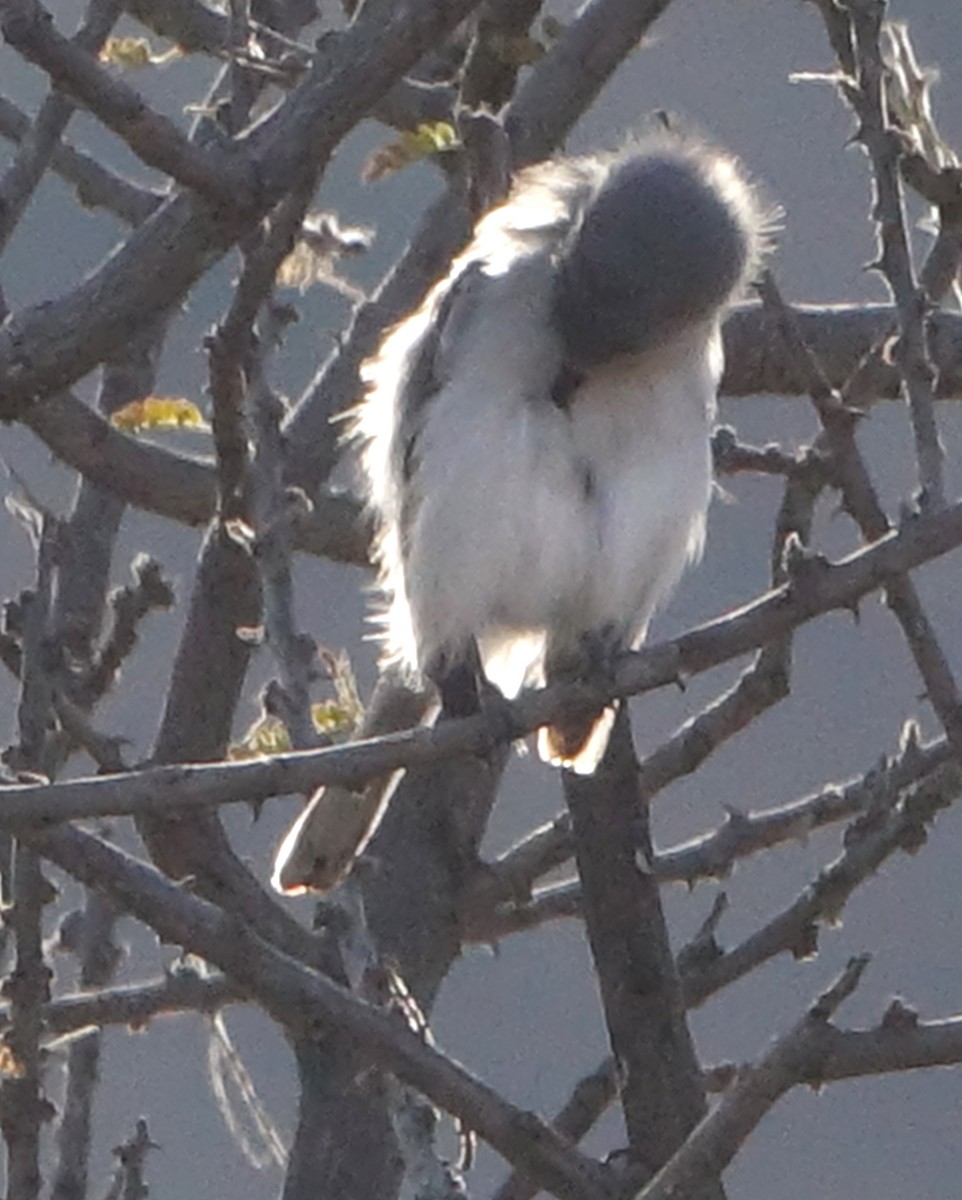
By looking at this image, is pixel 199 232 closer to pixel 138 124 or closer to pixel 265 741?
pixel 138 124

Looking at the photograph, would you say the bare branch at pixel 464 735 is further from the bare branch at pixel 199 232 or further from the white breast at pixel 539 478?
the white breast at pixel 539 478

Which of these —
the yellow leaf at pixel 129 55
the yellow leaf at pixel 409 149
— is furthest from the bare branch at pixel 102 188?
the yellow leaf at pixel 409 149

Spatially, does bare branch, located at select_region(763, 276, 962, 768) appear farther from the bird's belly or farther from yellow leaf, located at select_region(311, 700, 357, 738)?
yellow leaf, located at select_region(311, 700, 357, 738)

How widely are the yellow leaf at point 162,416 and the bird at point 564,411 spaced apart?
349mm

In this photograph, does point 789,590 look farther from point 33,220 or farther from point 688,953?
point 33,220

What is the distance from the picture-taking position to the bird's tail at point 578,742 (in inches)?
138

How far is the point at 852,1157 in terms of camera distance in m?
9.70

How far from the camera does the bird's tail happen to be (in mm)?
3495

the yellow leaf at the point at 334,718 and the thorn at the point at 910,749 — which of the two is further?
the yellow leaf at the point at 334,718

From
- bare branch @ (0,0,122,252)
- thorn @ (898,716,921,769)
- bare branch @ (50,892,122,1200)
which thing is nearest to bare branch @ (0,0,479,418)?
bare branch @ (0,0,122,252)

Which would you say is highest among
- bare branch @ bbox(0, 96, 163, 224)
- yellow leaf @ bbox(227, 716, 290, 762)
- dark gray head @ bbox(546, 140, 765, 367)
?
bare branch @ bbox(0, 96, 163, 224)

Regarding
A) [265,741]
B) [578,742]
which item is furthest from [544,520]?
[265,741]

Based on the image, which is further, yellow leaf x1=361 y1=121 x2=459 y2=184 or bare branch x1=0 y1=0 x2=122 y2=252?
yellow leaf x1=361 y1=121 x2=459 y2=184

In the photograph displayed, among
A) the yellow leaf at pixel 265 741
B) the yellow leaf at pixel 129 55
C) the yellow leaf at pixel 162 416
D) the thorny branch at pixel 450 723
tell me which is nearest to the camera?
the thorny branch at pixel 450 723
